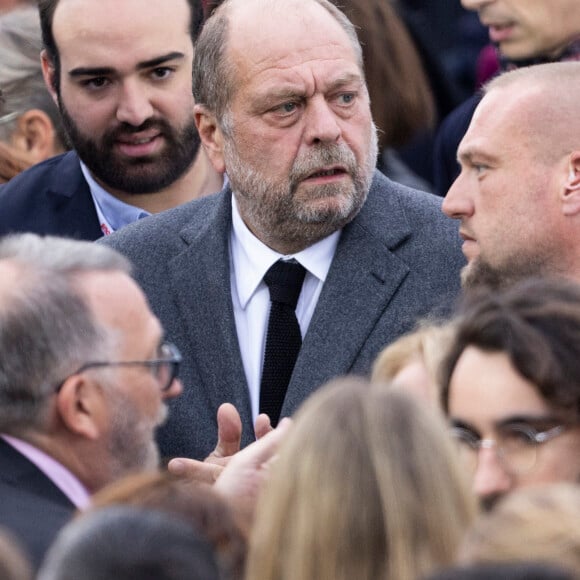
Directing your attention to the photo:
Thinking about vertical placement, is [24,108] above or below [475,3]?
below

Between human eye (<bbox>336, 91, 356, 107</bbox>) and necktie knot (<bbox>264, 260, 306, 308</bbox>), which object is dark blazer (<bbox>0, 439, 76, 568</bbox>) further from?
human eye (<bbox>336, 91, 356, 107</bbox>)

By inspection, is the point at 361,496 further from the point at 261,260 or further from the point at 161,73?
the point at 161,73

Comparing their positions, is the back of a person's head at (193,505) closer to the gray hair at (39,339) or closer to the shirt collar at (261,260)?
the gray hair at (39,339)

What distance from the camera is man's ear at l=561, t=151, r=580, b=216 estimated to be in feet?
14.6

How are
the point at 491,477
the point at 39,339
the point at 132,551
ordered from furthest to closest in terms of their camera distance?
the point at 39,339 → the point at 491,477 → the point at 132,551

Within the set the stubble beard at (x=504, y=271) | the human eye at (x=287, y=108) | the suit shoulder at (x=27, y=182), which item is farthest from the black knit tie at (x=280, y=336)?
the suit shoulder at (x=27, y=182)

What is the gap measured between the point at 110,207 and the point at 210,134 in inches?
28.3

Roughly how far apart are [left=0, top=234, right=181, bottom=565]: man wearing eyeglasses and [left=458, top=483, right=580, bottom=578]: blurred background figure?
4.94 feet

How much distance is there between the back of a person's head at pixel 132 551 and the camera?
7.50ft

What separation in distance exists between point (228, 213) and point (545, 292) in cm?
186

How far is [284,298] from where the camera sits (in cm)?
488

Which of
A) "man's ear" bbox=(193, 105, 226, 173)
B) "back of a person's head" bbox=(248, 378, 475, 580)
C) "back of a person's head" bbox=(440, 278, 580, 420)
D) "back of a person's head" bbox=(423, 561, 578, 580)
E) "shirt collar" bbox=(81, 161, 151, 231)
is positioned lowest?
"shirt collar" bbox=(81, 161, 151, 231)

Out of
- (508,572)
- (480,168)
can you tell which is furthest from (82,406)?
(508,572)

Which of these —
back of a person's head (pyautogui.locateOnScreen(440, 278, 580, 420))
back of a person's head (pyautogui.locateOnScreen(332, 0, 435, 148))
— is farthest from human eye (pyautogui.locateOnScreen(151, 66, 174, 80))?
back of a person's head (pyautogui.locateOnScreen(440, 278, 580, 420))
